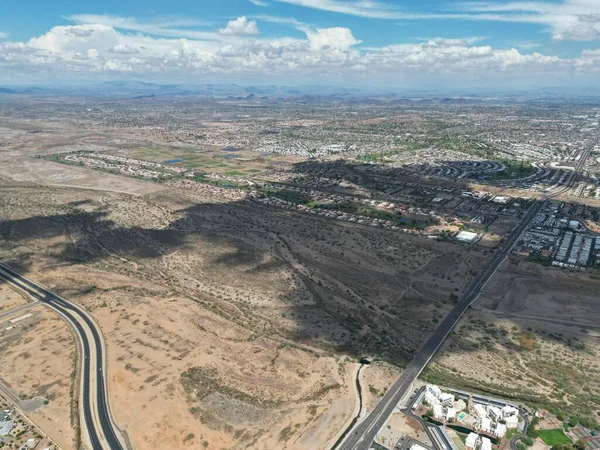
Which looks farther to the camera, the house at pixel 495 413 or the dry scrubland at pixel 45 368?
the dry scrubland at pixel 45 368

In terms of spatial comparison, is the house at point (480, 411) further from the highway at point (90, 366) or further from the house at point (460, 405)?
the highway at point (90, 366)

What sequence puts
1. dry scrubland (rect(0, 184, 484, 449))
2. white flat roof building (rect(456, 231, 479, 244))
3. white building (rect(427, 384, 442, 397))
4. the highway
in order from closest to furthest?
the highway → dry scrubland (rect(0, 184, 484, 449)) → white building (rect(427, 384, 442, 397)) → white flat roof building (rect(456, 231, 479, 244))

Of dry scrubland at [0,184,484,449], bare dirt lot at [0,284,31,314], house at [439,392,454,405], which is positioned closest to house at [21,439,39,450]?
dry scrubland at [0,184,484,449]

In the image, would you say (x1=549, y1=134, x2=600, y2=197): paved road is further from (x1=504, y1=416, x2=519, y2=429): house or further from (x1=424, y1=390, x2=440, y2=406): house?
(x1=424, y1=390, x2=440, y2=406): house

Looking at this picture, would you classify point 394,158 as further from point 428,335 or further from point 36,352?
point 36,352

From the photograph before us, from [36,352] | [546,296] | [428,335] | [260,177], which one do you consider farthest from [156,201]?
[546,296]

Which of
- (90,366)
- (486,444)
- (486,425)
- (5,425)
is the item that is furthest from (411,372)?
(5,425)

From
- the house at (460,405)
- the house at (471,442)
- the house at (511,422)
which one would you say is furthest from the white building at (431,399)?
the house at (511,422)
